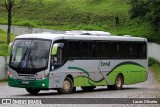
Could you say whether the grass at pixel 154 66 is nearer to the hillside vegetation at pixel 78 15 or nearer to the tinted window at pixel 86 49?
the hillside vegetation at pixel 78 15

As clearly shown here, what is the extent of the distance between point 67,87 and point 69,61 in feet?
4.31

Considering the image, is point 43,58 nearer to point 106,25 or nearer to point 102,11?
point 106,25

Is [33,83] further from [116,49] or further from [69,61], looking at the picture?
[116,49]

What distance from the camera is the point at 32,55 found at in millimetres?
27391

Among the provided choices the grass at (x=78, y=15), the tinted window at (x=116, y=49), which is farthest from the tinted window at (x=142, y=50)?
the grass at (x=78, y=15)

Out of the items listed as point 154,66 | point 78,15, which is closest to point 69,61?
point 154,66

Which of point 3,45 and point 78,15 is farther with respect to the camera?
point 78,15

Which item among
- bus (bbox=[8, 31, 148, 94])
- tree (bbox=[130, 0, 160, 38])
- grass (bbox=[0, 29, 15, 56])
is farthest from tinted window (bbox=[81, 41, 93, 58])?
tree (bbox=[130, 0, 160, 38])

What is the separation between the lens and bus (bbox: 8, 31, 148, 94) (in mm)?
27312

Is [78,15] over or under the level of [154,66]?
over

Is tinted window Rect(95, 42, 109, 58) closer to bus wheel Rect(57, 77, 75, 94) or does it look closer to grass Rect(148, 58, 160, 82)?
bus wheel Rect(57, 77, 75, 94)

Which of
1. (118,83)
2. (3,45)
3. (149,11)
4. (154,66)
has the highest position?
(149,11)

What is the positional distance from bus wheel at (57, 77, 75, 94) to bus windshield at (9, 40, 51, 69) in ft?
5.64

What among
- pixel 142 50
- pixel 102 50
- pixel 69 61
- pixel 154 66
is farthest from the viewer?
pixel 154 66
